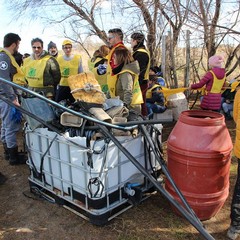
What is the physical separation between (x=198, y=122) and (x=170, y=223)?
1107 millimetres

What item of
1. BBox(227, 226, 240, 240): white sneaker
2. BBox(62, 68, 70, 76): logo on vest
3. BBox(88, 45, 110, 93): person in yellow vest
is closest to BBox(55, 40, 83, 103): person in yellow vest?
BBox(62, 68, 70, 76): logo on vest

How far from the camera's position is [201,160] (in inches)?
115

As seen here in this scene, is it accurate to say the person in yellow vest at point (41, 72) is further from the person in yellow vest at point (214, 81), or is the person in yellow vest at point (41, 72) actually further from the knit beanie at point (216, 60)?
the knit beanie at point (216, 60)

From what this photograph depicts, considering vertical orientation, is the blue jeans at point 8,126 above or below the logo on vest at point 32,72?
below

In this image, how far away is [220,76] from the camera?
524cm

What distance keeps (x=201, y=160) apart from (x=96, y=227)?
4.14ft

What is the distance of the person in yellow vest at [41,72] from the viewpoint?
4512 millimetres

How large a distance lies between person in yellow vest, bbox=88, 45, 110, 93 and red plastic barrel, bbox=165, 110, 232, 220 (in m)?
2.25

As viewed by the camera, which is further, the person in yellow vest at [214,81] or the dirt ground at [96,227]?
the person in yellow vest at [214,81]

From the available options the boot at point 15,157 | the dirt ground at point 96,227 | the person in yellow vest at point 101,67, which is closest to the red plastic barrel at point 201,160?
the dirt ground at point 96,227

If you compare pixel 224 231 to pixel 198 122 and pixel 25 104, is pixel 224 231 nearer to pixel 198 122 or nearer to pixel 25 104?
pixel 198 122

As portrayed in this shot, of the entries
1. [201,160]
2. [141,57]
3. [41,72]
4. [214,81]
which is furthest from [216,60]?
[41,72]

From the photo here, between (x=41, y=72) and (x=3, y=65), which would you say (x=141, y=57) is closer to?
(x=41, y=72)

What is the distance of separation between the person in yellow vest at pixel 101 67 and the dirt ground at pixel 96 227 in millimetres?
2234
